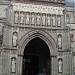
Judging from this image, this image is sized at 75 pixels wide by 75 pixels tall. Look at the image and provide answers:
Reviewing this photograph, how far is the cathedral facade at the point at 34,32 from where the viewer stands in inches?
712

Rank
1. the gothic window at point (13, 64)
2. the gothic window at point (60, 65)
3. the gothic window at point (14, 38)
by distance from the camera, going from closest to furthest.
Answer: the gothic window at point (13, 64) → the gothic window at point (14, 38) → the gothic window at point (60, 65)

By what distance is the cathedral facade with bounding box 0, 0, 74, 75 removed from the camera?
18.1 metres

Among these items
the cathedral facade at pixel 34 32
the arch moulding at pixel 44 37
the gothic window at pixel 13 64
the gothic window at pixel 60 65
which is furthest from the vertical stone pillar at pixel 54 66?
the gothic window at pixel 13 64

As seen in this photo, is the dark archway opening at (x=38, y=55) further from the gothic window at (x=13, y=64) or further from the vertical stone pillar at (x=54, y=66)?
the gothic window at (x=13, y=64)

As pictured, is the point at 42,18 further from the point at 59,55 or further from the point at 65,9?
the point at 59,55

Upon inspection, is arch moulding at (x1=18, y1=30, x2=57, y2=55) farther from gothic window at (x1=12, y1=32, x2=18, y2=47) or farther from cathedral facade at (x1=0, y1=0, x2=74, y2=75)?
gothic window at (x1=12, y1=32, x2=18, y2=47)

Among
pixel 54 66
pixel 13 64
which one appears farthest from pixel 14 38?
pixel 54 66

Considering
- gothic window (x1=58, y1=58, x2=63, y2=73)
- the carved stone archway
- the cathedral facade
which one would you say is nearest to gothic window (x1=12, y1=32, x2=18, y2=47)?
the cathedral facade

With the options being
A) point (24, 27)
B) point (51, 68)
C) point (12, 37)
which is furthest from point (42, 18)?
point (51, 68)

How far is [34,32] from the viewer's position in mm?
18984

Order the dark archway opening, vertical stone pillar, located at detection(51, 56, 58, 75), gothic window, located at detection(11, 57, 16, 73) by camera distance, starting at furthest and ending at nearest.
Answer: the dark archway opening
vertical stone pillar, located at detection(51, 56, 58, 75)
gothic window, located at detection(11, 57, 16, 73)

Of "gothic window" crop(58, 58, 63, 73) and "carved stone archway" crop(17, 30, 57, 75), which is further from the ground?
"carved stone archway" crop(17, 30, 57, 75)

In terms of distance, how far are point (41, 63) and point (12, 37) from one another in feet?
17.1

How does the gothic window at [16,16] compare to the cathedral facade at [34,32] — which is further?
the gothic window at [16,16]
